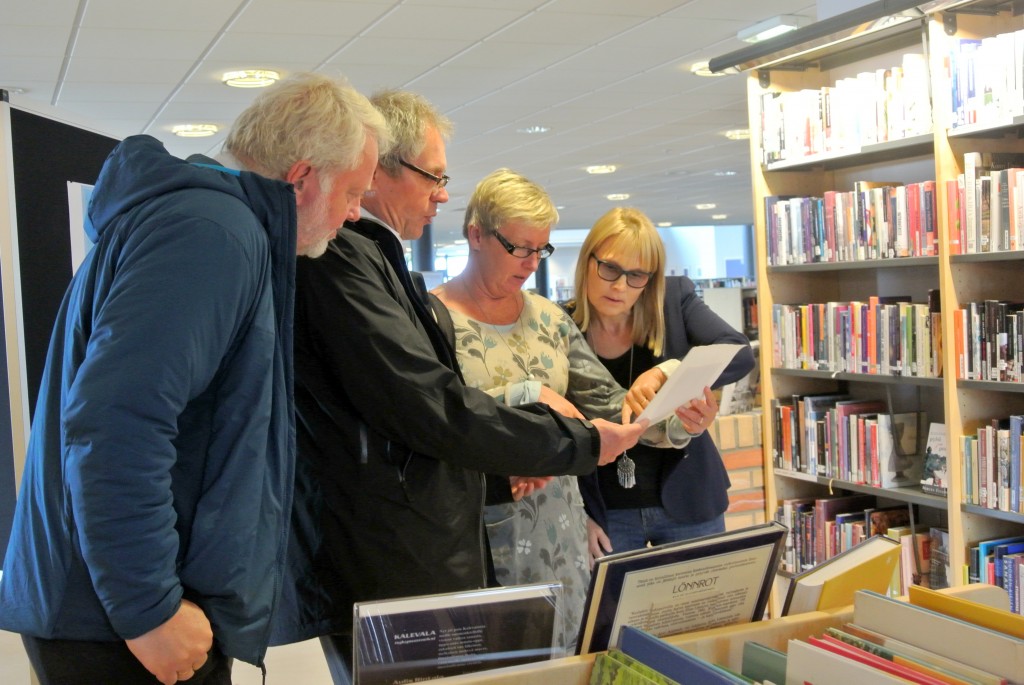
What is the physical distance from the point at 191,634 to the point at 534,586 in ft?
1.54

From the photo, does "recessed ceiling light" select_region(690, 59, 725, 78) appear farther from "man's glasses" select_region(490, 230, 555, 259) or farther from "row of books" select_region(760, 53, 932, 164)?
"man's glasses" select_region(490, 230, 555, 259)

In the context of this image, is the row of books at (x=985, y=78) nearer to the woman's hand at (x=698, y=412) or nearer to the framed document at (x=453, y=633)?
the woman's hand at (x=698, y=412)

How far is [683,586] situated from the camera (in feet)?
4.40

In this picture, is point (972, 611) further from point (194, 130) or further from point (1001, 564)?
point (194, 130)

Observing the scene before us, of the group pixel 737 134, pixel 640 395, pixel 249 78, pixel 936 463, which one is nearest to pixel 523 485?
pixel 640 395


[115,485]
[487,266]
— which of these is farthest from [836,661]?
[487,266]

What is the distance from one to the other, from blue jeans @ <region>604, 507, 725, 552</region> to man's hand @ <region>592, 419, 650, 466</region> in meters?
0.57

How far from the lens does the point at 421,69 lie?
19.6 feet

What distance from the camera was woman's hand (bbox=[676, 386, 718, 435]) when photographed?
7.48 ft

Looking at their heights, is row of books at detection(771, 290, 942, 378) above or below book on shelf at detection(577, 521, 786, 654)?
above

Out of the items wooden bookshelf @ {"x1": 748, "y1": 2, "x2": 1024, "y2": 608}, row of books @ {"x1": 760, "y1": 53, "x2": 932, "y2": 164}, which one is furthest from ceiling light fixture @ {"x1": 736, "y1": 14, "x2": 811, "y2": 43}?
row of books @ {"x1": 760, "y1": 53, "x2": 932, "y2": 164}

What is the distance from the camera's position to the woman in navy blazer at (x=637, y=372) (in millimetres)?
2463

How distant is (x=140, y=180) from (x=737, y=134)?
26.8 feet

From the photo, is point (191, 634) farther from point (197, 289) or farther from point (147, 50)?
point (147, 50)
